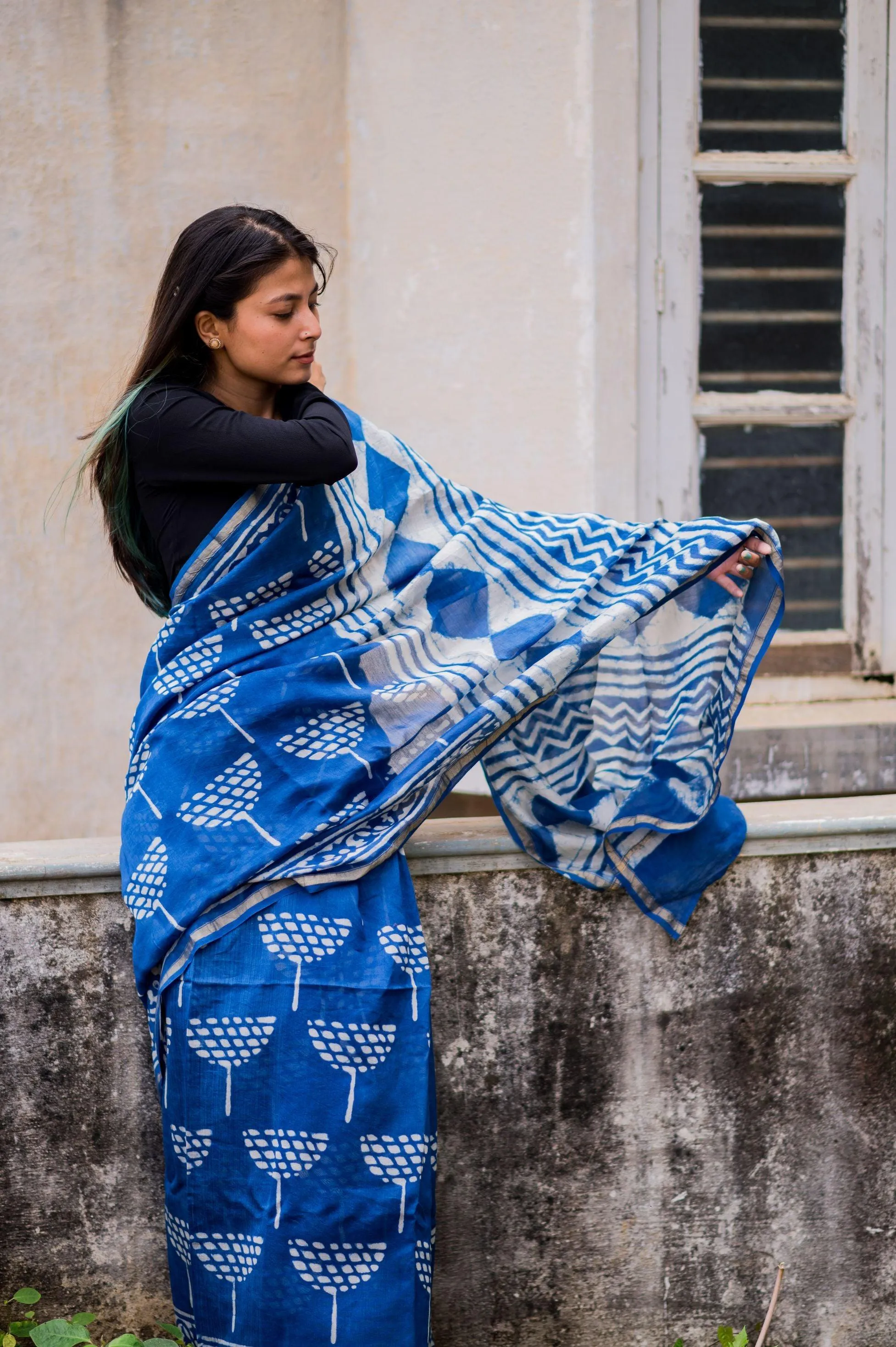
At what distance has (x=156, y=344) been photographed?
1.92 meters

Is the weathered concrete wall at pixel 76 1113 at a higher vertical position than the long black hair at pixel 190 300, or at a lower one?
lower

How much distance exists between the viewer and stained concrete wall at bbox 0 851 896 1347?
2020mm

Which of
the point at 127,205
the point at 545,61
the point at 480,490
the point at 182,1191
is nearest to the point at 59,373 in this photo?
the point at 127,205

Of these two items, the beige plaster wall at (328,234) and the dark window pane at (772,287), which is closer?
the beige plaster wall at (328,234)

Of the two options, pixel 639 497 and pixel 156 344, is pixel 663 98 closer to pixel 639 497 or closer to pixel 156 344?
pixel 639 497

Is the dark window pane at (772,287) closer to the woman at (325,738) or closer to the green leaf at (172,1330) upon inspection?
the woman at (325,738)

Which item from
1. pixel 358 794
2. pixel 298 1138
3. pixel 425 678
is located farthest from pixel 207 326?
pixel 298 1138

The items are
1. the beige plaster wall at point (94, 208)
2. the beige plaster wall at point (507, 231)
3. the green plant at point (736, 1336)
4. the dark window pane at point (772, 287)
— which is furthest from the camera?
the dark window pane at point (772, 287)

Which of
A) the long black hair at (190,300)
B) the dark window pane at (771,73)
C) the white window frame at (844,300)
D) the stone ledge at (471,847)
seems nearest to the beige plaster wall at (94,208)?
the white window frame at (844,300)

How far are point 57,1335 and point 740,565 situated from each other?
162cm

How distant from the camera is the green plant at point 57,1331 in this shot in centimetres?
188

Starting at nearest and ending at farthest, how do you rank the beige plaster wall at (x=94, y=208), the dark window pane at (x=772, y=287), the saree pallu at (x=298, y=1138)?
the saree pallu at (x=298, y=1138), the beige plaster wall at (x=94, y=208), the dark window pane at (x=772, y=287)

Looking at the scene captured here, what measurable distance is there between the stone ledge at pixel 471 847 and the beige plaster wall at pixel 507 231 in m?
1.32

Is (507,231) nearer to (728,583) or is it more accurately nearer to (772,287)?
(772,287)
